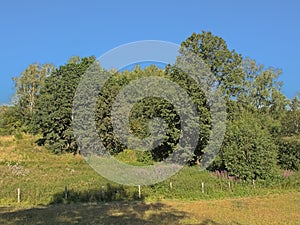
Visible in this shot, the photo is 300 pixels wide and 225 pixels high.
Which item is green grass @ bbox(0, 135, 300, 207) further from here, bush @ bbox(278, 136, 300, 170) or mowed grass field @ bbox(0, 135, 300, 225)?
bush @ bbox(278, 136, 300, 170)

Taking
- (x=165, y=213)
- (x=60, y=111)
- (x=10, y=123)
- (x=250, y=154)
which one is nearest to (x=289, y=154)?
(x=250, y=154)

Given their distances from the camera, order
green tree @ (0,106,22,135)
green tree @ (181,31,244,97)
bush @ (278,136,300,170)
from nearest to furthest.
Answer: bush @ (278,136,300,170) → green tree @ (181,31,244,97) → green tree @ (0,106,22,135)

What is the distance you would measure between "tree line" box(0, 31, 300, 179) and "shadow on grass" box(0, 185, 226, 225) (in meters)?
8.52

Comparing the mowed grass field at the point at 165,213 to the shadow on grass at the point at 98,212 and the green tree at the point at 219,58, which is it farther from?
the green tree at the point at 219,58

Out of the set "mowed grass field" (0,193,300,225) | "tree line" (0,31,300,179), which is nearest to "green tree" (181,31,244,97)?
"tree line" (0,31,300,179)

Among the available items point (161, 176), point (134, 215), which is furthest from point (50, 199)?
point (161, 176)

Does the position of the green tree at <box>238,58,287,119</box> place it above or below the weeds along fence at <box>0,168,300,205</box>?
above

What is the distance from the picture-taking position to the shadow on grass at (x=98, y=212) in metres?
12.0

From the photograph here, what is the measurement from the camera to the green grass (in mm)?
17422

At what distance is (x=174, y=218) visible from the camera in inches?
504

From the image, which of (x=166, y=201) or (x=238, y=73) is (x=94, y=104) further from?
(x=166, y=201)

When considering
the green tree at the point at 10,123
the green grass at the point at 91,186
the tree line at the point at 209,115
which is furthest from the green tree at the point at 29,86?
the green grass at the point at 91,186

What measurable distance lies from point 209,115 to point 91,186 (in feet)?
38.3

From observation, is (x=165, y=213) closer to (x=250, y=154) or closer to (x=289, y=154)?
(x=250, y=154)
